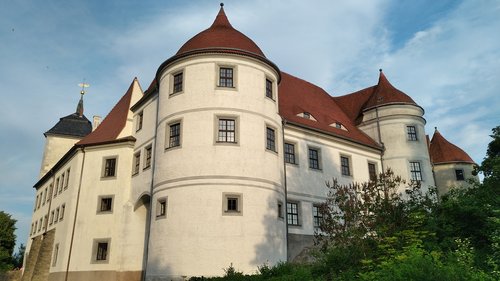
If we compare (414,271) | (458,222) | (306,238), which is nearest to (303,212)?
(306,238)

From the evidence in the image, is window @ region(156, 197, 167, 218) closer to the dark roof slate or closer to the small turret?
the small turret

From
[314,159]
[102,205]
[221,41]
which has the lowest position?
[102,205]

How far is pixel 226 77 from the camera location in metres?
22.4

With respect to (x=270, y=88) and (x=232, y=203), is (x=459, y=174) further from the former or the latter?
(x=232, y=203)

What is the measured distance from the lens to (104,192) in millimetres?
27000

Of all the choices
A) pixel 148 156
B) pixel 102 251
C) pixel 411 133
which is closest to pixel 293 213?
pixel 148 156

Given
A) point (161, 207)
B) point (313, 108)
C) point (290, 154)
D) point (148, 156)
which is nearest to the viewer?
point (161, 207)

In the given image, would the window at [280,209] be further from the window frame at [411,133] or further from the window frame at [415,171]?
the window frame at [411,133]

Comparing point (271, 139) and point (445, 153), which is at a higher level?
point (445, 153)

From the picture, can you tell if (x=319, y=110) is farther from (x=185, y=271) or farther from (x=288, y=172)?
(x=185, y=271)

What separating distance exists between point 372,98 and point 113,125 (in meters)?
20.6

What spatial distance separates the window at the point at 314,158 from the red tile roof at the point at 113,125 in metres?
12.9

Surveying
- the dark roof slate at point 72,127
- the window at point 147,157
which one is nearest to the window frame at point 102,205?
the window at point 147,157

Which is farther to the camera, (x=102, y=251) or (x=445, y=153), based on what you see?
(x=445, y=153)
